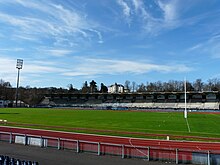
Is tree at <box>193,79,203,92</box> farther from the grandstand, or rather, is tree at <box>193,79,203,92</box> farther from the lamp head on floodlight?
the lamp head on floodlight

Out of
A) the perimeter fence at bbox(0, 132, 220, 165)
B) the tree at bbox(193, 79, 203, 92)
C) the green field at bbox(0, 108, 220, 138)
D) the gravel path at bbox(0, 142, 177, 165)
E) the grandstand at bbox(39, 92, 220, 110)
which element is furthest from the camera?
the tree at bbox(193, 79, 203, 92)

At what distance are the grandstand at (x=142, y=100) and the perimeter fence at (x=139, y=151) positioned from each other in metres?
75.3

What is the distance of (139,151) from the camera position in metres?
15.0

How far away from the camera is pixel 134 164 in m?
13.6

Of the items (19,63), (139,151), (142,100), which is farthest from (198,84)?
(139,151)

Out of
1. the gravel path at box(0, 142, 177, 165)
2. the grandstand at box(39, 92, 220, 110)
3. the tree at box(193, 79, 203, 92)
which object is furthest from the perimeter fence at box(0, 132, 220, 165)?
the tree at box(193, 79, 203, 92)

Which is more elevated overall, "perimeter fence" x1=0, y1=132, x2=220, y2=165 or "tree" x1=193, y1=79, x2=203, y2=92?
"tree" x1=193, y1=79, x2=203, y2=92

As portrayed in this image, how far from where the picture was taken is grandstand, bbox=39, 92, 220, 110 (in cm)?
9244

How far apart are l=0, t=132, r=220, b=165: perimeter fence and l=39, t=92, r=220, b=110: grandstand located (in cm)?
7530

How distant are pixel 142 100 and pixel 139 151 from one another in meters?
93.3

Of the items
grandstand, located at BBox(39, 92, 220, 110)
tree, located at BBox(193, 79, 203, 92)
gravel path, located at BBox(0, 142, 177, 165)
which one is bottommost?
→ gravel path, located at BBox(0, 142, 177, 165)

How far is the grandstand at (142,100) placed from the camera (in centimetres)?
9244

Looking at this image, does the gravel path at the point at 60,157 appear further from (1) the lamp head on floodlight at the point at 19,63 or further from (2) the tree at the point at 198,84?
(2) the tree at the point at 198,84

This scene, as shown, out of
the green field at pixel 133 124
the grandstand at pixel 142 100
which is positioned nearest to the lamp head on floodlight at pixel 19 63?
the grandstand at pixel 142 100
